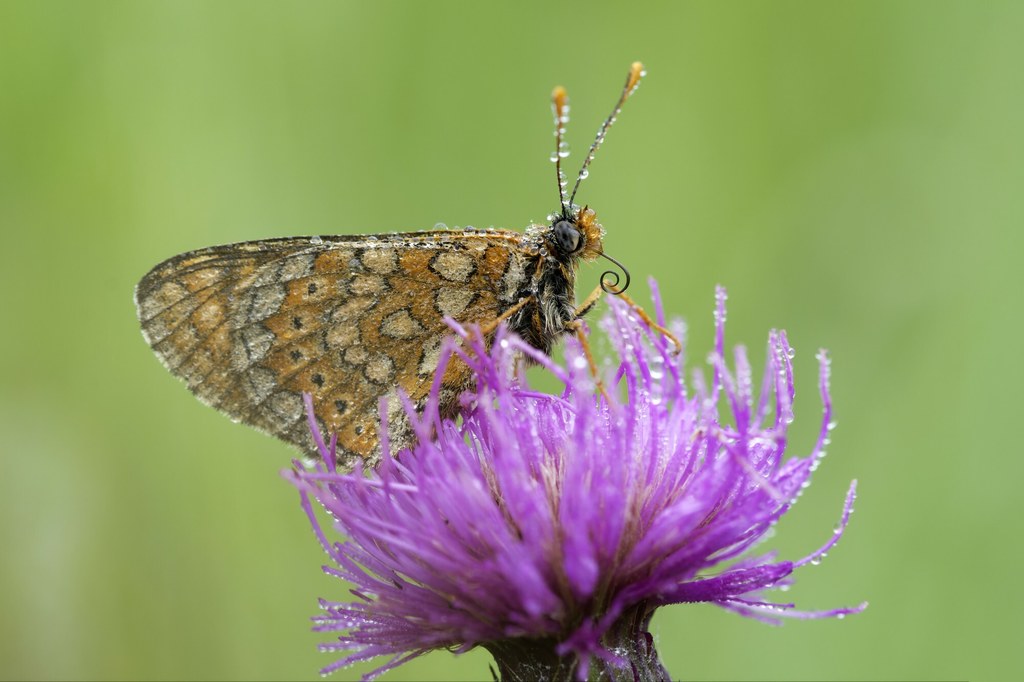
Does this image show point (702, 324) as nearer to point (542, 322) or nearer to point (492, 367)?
point (542, 322)

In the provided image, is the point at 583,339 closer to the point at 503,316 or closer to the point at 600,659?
the point at 503,316

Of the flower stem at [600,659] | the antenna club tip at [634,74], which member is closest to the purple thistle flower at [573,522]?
the flower stem at [600,659]

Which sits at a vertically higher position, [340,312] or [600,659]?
[340,312]

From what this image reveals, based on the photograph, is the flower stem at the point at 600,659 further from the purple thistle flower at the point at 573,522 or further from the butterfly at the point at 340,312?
the butterfly at the point at 340,312

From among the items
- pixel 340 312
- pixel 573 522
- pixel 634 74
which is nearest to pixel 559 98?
pixel 634 74

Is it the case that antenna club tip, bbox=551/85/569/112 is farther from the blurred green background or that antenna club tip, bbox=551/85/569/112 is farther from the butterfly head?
the blurred green background

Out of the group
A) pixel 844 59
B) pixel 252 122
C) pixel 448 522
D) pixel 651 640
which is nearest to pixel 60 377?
pixel 252 122

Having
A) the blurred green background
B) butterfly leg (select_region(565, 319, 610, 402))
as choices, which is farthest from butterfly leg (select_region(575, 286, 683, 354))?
the blurred green background
